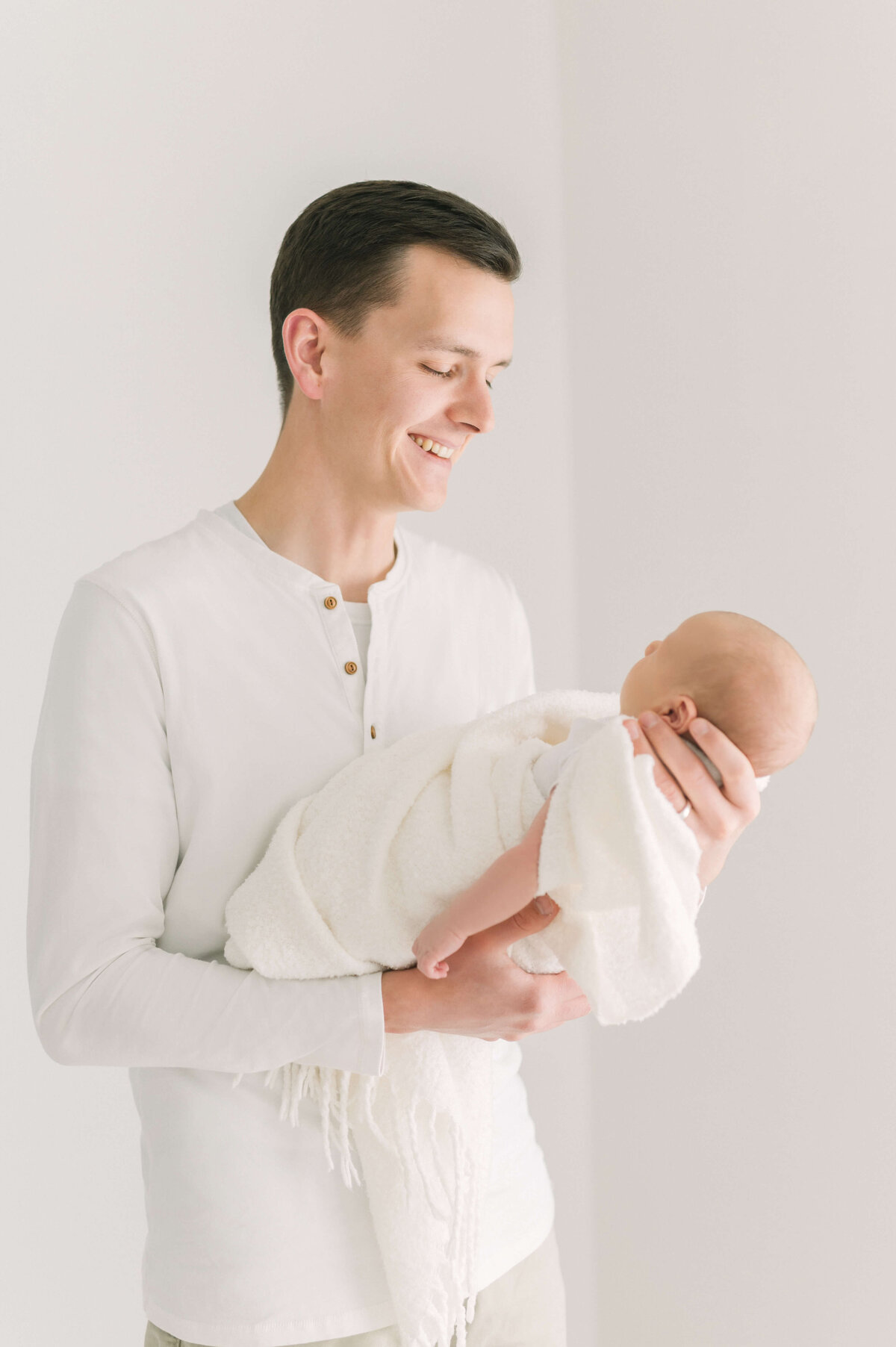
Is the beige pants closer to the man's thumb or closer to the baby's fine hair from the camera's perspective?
the man's thumb

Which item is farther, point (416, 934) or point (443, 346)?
point (443, 346)

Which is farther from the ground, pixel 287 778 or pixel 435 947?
pixel 287 778

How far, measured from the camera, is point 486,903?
3.20ft

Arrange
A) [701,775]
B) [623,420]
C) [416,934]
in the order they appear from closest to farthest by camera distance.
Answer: [701,775], [416,934], [623,420]

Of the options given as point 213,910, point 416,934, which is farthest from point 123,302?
point 416,934

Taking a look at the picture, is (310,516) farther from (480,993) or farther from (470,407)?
(480,993)

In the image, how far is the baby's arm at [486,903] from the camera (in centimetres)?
95

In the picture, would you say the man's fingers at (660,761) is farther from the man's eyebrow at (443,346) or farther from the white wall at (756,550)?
the white wall at (756,550)

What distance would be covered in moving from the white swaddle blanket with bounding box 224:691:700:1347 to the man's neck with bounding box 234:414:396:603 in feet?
0.84

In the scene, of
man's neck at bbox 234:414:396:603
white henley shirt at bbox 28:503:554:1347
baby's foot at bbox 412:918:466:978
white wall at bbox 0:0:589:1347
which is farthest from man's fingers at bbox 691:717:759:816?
white wall at bbox 0:0:589:1347

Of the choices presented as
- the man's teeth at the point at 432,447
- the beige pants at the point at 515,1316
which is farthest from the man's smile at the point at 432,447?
the beige pants at the point at 515,1316

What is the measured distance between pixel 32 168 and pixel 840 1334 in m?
2.05

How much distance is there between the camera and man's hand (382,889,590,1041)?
1.04 m

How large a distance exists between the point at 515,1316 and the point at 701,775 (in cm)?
68
